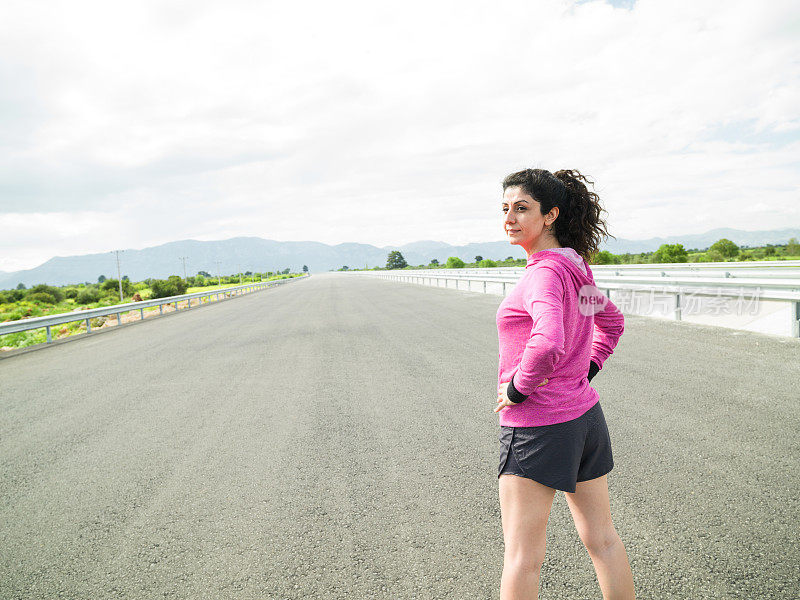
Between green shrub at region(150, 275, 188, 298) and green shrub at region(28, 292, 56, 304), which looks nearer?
green shrub at region(150, 275, 188, 298)

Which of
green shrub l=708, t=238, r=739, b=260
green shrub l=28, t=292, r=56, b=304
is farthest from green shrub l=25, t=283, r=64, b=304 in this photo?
green shrub l=708, t=238, r=739, b=260

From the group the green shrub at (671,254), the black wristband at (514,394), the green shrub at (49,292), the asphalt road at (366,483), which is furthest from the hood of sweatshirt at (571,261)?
the green shrub at (49,292)

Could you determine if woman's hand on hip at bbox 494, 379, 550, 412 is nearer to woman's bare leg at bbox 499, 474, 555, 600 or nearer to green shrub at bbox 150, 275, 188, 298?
woman's bare leg at bbox 499, 474, 555, 600

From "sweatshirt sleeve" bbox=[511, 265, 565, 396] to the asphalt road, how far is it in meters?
1.34

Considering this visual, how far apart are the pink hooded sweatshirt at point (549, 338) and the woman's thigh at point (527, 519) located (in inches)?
9.4

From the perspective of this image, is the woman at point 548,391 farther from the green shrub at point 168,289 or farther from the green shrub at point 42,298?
the green shrub at point 42,298

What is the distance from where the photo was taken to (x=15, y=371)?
988cm

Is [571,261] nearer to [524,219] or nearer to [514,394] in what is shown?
[524,219]

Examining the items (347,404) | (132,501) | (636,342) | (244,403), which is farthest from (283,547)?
(636,342)

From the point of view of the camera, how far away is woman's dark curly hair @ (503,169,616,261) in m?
2.03

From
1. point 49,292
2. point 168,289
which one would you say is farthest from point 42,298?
point 168,289

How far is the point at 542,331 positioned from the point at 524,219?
0.55 m

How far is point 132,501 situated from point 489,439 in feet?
9.83

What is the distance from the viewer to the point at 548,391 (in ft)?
6.19
